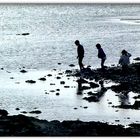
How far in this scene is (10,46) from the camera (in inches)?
2982

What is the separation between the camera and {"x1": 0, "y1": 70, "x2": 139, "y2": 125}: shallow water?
25.9 metres

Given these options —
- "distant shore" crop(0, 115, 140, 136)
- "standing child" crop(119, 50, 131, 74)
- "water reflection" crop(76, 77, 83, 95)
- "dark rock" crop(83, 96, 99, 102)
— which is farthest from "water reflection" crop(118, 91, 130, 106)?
"distant shore" crop(0, 115, 140, 136)

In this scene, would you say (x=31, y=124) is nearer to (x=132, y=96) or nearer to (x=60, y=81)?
(x=132, y=96)

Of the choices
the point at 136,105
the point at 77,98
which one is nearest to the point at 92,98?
the point at 77,98

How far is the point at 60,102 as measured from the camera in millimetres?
29719

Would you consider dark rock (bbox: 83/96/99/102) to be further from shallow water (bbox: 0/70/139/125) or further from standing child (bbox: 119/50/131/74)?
standing child (bbox: 119/50/131/74)

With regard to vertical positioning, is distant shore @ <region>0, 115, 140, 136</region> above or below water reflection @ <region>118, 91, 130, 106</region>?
below

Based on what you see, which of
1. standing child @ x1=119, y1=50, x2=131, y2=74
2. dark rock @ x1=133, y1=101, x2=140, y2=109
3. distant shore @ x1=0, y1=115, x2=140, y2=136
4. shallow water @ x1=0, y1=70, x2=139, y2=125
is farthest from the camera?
standing child @ x1=119, y1=50, x2=131, y2=74

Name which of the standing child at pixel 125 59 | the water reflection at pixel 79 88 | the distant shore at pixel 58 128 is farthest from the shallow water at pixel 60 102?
the distant shore at pixel 58 128

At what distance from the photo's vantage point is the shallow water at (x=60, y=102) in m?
25.9

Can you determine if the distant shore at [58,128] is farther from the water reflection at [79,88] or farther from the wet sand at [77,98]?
the water reflection at [79,88]

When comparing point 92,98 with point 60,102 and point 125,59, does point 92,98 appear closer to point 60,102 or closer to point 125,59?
point 60,102

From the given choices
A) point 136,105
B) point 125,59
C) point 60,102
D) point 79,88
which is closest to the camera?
point 136,105

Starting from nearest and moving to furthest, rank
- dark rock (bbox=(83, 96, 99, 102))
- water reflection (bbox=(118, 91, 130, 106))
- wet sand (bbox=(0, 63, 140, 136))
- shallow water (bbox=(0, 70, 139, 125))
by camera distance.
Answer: wet sand (bbox=(0, 63, 140, 136)) < shallow water (bbox=(0, 70, 139, 125)) < water reflection (bbox=(118, 91, 130, 106)) < dark rock (bbox=(83, 96, 99, 102))
